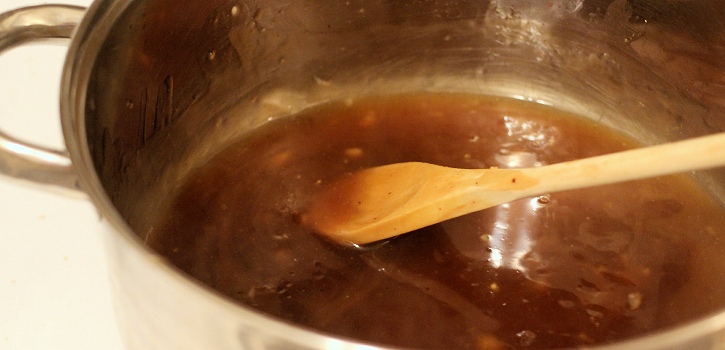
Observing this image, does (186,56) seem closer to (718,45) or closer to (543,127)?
(543,127)

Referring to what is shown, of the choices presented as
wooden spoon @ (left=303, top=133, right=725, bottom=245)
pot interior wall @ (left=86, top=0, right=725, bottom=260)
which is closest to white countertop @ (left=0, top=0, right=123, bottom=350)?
pot interior wall @ (left=86, top=0, right=725, bottom=260)

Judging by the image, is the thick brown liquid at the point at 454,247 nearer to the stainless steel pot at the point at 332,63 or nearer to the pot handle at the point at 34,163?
the stainless steel pot at the point at 332,63

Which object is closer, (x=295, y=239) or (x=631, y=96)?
(x=295, y=239)

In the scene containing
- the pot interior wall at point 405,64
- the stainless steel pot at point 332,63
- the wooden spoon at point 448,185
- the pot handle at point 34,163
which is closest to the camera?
the pot handle at point 34,163

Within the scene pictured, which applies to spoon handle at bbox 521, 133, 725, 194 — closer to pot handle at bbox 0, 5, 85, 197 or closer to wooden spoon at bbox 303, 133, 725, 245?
wooden spoon at bbox 303, 133, 725, 245

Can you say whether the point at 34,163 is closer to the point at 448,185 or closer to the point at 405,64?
the point at 448,185

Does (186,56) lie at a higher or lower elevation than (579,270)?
higher

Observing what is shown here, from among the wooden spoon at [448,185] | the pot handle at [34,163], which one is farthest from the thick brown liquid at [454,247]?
the pot handle at [34,163]

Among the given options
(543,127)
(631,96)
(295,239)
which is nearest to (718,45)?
(631,96)

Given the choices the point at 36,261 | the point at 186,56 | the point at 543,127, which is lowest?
the point at 36,261
